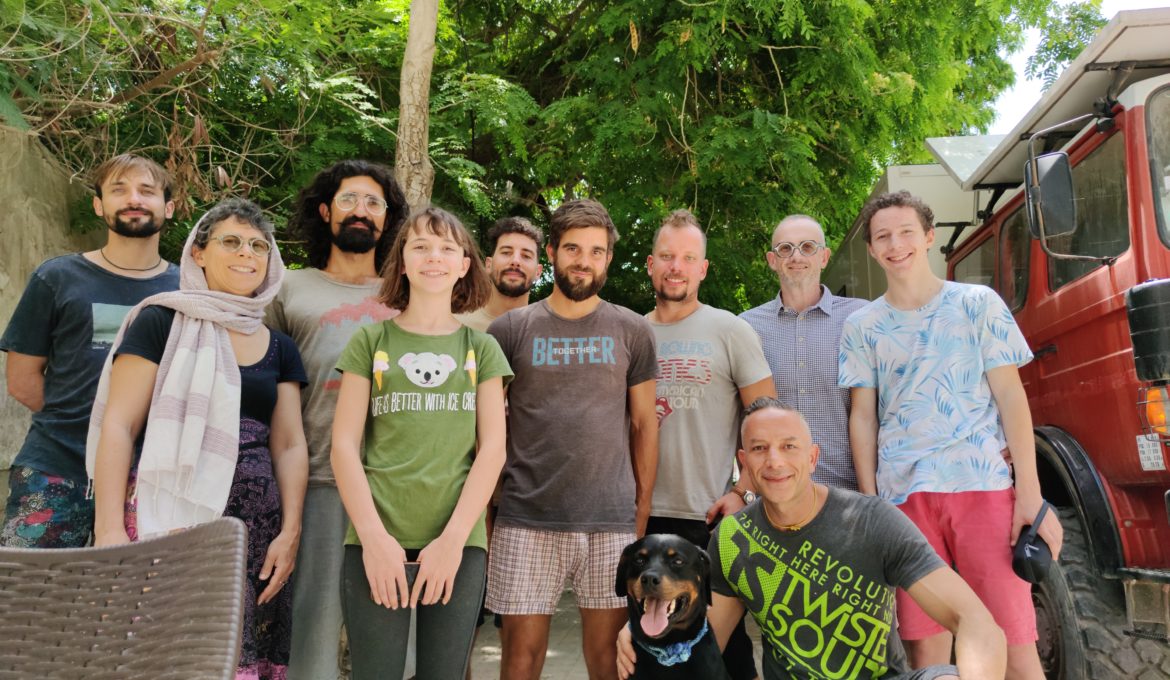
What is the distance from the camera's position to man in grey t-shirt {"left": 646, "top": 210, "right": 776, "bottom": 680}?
3.29m

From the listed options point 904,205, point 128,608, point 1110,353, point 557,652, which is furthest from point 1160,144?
point 557,652

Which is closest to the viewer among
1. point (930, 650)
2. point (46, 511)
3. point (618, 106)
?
point (46, 511)

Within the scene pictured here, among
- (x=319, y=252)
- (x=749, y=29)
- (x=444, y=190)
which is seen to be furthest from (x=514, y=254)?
(x=749, y=29)

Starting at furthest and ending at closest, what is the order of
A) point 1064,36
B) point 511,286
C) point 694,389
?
point 1064,36 < point 511,286 < point 694,389

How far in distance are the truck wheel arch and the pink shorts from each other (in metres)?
0.43

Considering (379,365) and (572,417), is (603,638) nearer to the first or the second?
(572,417)

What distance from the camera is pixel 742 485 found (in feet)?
10.9

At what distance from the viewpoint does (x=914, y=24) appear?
21.0 feet

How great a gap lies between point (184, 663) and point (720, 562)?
1.67 m

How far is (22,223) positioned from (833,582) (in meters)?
5.38

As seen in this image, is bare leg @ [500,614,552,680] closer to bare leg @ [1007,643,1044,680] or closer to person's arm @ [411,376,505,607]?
person's arm @ [411,376,505,607]

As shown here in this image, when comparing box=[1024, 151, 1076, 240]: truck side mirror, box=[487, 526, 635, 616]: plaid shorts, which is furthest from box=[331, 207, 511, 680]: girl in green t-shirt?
box=[1024, 151, 1076, 240]: truck side mirror

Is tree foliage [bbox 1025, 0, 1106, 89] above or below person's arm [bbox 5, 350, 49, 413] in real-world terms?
above

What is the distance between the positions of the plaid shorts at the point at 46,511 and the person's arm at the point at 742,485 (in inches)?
86.3
